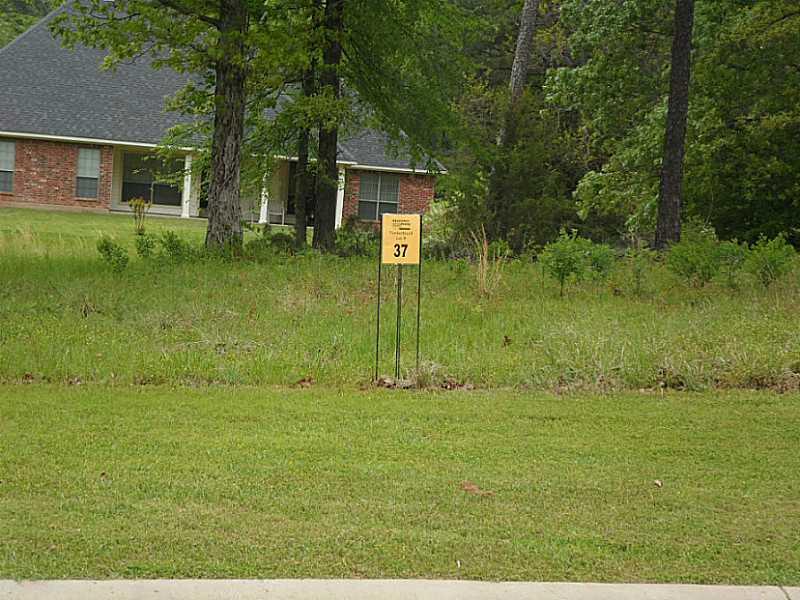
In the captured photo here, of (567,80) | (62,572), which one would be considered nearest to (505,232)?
(567,80)

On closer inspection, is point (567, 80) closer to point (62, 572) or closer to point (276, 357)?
point (276, 357)

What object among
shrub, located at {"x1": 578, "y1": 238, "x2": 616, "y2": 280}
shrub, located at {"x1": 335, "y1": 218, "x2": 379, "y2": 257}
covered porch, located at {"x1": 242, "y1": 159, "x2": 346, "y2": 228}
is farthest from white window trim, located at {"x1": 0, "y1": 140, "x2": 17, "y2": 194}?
shrub, located at {"x1": 578, "y1": 238, "x2": 616, "y2": 280}

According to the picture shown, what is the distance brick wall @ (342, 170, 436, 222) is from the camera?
36.3m

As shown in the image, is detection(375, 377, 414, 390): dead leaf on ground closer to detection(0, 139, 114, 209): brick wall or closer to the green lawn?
the green lawn

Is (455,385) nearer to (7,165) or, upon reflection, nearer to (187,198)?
(187,198)

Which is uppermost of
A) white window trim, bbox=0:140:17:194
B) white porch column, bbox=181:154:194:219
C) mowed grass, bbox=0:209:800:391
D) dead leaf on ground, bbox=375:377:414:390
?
white window trim, bbox=0:140:17:194

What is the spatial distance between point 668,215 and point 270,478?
50.8 feet

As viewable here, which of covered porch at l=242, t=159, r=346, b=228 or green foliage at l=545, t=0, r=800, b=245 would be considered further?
covered porch at l=242, t=159, r=346, b=228

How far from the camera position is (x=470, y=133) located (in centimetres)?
2250

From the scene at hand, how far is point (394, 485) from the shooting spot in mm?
6555

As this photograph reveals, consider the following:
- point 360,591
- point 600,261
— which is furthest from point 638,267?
point 360,591

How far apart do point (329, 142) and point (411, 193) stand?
1523cm

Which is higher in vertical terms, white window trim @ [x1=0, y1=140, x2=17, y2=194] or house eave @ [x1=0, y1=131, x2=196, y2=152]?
house eave @ [x1=0, y1=131, x2=196, y2=152]

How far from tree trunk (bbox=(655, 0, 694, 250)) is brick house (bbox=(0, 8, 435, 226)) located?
535 inches
